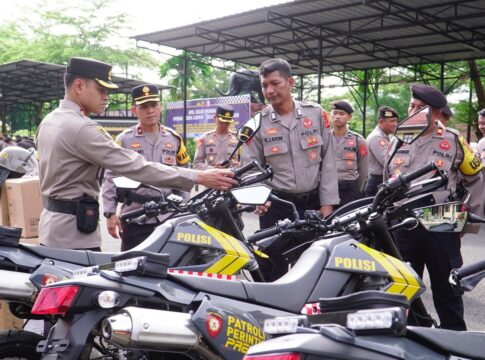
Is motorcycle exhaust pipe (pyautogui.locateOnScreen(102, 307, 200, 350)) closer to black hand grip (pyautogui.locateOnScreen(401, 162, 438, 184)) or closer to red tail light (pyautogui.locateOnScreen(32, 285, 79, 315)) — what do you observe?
red tail light (pyautogui.locateOnScreen(32, 285, 79, 315))

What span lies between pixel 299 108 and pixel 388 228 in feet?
5.80

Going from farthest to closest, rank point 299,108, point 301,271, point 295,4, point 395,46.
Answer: point 395,46 → point 295,4 → point 299,108 → point 301,271

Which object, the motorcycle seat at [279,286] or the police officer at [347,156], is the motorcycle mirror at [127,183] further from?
the police officer at [347,156]

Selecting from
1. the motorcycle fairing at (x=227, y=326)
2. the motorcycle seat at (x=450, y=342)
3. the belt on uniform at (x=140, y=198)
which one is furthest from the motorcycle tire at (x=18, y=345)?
the belt on uniform at (x=140, y=198)

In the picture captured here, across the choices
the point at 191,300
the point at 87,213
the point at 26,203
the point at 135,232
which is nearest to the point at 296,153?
the point at 135,232

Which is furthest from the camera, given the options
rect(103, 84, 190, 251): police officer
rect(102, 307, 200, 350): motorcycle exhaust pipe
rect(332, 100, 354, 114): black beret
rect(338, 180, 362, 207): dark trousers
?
rect(332, 100, 354, 114): black beret

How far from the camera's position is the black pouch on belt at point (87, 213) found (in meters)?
3.32

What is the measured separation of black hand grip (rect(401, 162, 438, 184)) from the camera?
2.45m

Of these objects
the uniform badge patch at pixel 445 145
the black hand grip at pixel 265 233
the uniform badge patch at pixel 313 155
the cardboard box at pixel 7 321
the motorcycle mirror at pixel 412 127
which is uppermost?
the motorcycle mirror at pixel 412 127

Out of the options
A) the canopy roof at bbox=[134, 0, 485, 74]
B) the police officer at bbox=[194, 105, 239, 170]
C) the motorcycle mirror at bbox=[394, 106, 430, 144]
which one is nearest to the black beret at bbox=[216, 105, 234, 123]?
the police officer at bbox=[194, 105, 239, 170]

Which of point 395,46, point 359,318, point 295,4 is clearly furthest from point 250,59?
point 359,318

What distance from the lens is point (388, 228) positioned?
8.81 ft

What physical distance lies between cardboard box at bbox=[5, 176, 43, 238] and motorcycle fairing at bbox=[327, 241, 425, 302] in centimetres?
270

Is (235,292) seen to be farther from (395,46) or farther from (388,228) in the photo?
(395,46)
